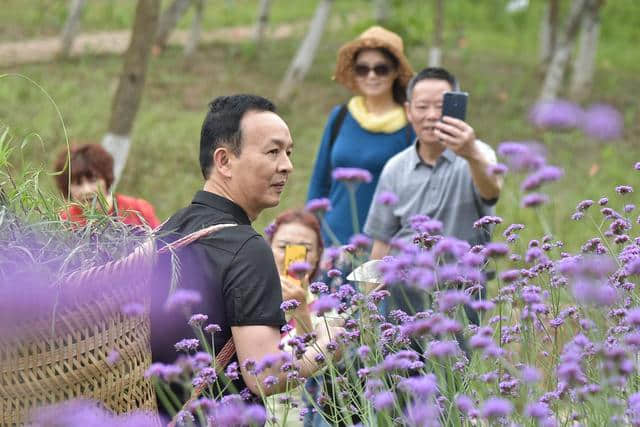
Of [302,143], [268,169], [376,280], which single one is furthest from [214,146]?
[302,143]

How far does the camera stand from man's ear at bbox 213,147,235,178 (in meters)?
2.94

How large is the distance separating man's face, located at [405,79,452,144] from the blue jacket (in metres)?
0.66

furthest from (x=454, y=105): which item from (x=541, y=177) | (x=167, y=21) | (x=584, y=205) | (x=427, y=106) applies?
(x=167, y=21)

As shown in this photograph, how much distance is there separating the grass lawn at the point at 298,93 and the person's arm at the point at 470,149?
438 centimetres

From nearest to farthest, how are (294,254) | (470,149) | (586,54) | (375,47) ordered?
(470,149) → (294,254) → (375,47) → (586,54)

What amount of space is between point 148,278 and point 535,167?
2.98ft

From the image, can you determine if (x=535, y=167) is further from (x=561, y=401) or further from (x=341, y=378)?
(x=341, y=378)

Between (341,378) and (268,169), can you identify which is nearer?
(341,378)

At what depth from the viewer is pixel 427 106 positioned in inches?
173

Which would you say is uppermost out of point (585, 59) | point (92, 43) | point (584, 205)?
point (585, 59)

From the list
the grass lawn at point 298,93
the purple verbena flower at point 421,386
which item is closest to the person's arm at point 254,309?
the purple verbena flower at point 421,386

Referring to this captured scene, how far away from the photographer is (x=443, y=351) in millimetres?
1924

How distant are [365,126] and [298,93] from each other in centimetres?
1584

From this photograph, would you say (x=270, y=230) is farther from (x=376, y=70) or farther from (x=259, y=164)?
(x=259, y=164)
